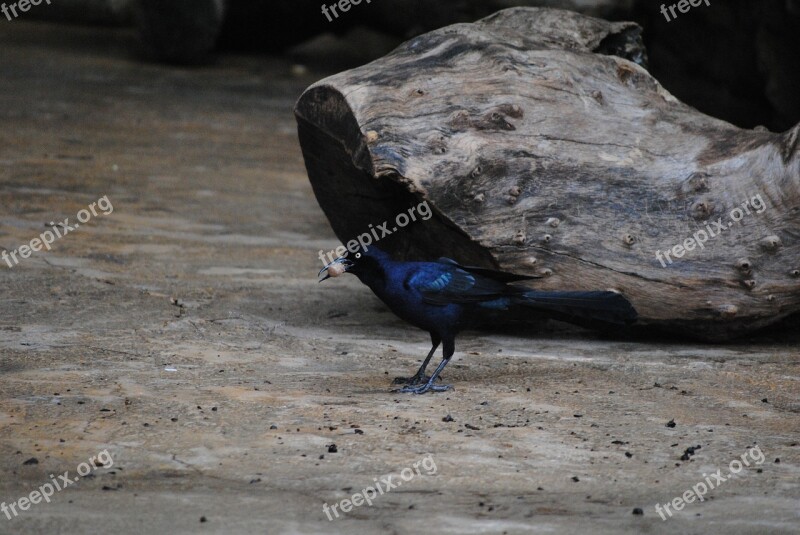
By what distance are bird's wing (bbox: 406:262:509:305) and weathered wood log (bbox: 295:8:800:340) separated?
448 mm

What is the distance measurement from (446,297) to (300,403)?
760mm

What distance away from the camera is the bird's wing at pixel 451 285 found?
4512 mm

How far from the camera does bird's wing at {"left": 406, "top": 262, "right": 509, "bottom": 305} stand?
451 centimetres

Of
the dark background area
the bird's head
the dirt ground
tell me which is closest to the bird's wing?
the bird's head

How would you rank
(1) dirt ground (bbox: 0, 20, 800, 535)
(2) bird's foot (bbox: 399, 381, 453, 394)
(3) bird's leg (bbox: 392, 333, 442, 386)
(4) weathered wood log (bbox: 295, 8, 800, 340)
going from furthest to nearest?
(4) weathered wood log (bbox: 295, 8, 800, 340) < (3) bird's leg (bbox: 392, 333, 442, 386) < (2) bird's foot (bbox: 399, 381, 453, 394) < (1) dirt ground (bbox: 0, 20, 800, 535)

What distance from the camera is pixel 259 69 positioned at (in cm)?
1424

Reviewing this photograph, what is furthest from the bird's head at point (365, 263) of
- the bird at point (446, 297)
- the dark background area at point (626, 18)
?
the dark background area at point (626, 18)

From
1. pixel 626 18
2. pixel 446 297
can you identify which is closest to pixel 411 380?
pixel 446 297

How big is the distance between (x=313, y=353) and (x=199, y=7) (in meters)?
8.75

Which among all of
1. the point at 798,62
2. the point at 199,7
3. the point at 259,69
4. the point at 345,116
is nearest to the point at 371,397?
the point at 345,116

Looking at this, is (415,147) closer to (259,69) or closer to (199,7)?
(199,7)

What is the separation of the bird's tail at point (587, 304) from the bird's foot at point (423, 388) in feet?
1.65

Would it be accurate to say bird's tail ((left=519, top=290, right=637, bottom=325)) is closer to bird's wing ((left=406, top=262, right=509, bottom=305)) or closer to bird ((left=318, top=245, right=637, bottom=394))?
bird ((left=318, top=245, right=637, bottom=394))

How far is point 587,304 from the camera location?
4.68 meters
